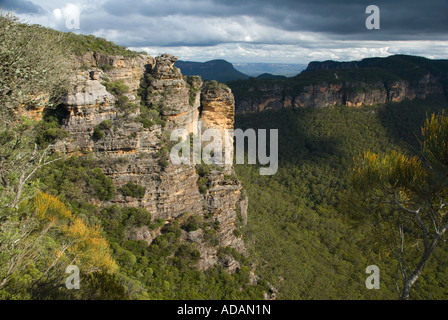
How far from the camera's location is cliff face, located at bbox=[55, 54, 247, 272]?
17328 mm

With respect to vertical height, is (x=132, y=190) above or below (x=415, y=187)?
below

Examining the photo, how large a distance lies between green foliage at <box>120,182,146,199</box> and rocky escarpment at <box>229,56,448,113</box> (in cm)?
5506

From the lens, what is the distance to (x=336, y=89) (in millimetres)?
73688

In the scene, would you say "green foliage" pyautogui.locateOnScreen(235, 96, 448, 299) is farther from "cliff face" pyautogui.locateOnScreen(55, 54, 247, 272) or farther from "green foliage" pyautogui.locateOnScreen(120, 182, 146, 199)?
"green foliage" pyautogui.locateOnScreen(120, 182, 146, 199)

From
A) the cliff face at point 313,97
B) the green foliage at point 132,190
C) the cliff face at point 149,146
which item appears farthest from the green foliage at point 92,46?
the cliff face at point 313,97

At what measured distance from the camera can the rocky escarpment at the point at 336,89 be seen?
71.9 meters

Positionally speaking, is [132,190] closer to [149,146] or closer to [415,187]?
[149,146]

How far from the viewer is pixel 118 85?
18859 millimetres

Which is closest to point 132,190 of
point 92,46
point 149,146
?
point 149,146

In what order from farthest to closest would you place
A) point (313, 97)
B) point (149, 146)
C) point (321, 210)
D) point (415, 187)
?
point (313, 97), point (321, 210), point (149, 146), point (415, 187)

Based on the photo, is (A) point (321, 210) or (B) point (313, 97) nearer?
(A) point (321, 210)

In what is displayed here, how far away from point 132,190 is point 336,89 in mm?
67962
